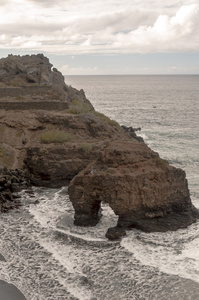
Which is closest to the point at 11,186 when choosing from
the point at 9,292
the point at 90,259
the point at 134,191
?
the point at 134,191

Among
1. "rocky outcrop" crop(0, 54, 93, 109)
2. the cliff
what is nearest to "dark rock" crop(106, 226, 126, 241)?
the cliff

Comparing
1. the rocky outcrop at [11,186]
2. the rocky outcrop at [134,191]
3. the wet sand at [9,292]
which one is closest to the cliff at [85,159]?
the rocky outcrop at [134,191]

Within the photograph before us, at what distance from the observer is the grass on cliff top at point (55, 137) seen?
26500 mm

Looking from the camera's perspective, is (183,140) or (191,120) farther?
(191,120)

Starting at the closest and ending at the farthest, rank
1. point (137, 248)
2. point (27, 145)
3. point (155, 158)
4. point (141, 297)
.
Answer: point (141, 297), point (137, 248), point (155, 158), point (27, 145)

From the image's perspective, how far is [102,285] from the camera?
Answer: 13281 millimetres

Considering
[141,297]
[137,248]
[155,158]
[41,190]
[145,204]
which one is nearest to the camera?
[141,297]

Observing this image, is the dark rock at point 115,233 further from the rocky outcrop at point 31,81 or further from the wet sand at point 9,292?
the rocky outcrop at point 31,81

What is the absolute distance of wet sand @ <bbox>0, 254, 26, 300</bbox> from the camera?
12.5 metres

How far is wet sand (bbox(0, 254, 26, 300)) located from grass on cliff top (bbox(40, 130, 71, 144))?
46.1ft

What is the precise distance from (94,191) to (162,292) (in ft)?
18.5

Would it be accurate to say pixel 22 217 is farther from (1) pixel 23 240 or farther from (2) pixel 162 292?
(2) pixel 162 292

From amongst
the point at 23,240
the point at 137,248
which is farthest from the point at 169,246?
the point at 23,240

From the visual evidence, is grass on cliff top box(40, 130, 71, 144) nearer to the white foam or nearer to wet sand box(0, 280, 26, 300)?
the white foam
